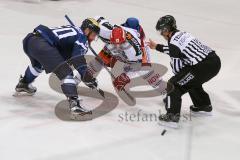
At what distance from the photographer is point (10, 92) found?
3.64 meters

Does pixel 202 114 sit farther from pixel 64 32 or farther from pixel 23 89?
pixel 23 89

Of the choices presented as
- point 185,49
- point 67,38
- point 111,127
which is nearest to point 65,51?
point 67,38

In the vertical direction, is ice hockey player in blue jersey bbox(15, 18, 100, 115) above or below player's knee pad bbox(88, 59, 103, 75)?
above

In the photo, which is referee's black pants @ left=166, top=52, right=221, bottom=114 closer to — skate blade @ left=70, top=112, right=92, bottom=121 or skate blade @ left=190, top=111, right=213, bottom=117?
skate blade @ left=190, top=111, right=213, bottom=117

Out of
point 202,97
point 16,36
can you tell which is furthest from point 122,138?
point 16,36

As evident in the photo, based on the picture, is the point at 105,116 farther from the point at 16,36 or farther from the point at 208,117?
the point at 16,36

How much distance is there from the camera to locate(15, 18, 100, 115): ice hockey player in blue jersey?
3148 millimetres

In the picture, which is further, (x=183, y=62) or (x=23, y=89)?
(x=23, y=89)

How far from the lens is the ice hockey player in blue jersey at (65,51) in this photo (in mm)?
3148

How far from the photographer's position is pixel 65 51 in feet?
11.0

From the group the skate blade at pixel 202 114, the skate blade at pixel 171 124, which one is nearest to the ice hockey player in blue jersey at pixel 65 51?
the skate blade at pixel 171 124

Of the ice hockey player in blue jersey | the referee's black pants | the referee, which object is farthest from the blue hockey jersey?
the referee's black pants

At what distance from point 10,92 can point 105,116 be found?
844 millimetres

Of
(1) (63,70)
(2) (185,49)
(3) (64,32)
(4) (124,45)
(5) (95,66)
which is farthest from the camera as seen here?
(5) (95,66)
